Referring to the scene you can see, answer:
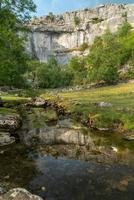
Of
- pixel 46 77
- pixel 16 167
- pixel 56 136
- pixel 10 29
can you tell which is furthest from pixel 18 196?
pixel 46 77

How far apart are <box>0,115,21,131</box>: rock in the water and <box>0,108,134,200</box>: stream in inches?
35.2

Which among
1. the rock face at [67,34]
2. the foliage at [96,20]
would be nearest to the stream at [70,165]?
the rock face at [67,34]

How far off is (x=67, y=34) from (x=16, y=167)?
151799 mm

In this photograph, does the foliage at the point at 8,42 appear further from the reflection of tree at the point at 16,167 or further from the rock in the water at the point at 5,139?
the reflection of tree at the point at 16,167

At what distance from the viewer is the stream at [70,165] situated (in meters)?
18.7

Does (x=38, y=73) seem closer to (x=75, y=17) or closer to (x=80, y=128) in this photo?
(x=75, y=17)

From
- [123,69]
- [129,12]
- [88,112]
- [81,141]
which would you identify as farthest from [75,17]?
[81,141]

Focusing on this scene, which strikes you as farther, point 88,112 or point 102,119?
point 88,112

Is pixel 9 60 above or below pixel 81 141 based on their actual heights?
above

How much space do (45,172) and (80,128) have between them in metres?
14.9

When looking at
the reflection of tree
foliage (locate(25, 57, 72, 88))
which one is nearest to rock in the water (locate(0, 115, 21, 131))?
the reflection of tree

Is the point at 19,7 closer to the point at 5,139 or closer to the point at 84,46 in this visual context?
the point at 5,139

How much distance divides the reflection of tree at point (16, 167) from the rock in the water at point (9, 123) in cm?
601

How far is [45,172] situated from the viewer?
21750 mm
